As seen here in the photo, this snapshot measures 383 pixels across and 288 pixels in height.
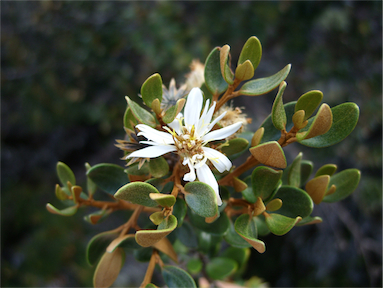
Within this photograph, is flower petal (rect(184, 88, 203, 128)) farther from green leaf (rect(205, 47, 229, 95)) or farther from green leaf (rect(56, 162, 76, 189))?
green leaf (rect(56, 162, 76, 189))

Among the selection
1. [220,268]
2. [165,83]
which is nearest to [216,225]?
[220,268]

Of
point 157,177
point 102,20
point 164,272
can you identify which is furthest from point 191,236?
point 102,20

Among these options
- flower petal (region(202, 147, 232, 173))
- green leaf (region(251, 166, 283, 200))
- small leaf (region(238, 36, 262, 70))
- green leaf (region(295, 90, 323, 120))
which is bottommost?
green leaf (region(251, 166, 283, 200))

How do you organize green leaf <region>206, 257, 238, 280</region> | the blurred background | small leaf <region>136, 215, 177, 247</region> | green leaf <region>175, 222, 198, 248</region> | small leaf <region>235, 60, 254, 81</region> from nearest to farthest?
small leaf <region>136, 215, 177, 247</region> → small leaf <region>235, 60, 254, 81</region> → green leaf <region>175, 222, 198, 248</region> → green leaf <region>206, 257, 238, 280</region> → the blurred background

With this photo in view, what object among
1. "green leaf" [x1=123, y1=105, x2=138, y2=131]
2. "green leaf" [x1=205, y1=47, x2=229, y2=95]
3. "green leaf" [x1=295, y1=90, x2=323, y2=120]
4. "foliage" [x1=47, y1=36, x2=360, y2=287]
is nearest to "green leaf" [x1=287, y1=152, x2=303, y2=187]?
"foliage" [x1=47, y1=36, x2=360, y2=287]

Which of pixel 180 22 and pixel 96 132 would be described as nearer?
pixel 180 22

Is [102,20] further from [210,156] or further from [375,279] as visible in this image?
[375,279]

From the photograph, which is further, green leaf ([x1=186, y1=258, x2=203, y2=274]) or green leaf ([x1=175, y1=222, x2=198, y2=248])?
green leaf ([x1=186, y1=258, x2=203, y2=274])
